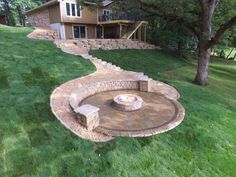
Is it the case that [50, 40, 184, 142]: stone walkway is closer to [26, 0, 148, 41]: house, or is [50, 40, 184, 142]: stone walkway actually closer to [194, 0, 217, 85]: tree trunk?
[194, 0, 217, 85]: tree trunk

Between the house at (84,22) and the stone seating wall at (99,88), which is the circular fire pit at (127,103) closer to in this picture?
the stone seating wall at (99,88)

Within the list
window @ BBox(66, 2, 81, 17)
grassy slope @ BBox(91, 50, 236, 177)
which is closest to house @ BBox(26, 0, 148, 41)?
window @ BBox(66, 2, 81, 17)

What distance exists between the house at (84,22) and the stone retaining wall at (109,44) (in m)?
1.43

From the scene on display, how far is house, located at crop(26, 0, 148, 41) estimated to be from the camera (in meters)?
17.9

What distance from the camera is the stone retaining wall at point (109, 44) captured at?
13.6 m

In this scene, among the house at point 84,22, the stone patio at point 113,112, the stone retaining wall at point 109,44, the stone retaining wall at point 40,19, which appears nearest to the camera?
the stone patio at point 113,112

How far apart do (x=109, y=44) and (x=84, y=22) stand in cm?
629

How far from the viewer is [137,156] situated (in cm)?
405

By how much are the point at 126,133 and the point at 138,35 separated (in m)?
15.9

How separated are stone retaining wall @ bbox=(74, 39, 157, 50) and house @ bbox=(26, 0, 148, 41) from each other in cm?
143

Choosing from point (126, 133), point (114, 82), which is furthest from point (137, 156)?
point (114, 82)

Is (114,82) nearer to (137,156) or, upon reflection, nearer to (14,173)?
(137,156)

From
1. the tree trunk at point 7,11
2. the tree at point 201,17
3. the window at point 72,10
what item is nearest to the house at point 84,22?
the window at point 72,10

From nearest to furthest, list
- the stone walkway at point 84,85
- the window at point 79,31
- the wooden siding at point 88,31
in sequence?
1. the stone walkway at point 84,85
2. the wooden siding at point 88,31
3. the window at point 79,31
